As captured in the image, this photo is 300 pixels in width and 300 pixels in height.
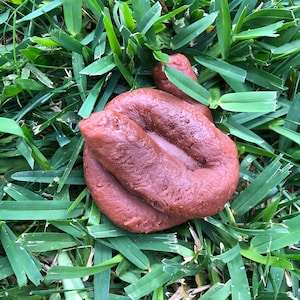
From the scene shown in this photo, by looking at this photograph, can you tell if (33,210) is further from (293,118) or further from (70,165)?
(293,118)

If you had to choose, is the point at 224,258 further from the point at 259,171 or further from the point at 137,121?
the point at 137,121

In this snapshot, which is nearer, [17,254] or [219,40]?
[17,254]

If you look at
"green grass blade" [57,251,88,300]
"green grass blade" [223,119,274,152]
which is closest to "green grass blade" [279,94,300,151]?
"green grass blade" [223,119,274,152]

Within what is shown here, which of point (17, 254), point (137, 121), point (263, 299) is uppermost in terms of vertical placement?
point (137, 121)

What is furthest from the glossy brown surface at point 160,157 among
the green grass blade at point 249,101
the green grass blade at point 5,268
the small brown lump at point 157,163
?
the green grass blade at point 5,268

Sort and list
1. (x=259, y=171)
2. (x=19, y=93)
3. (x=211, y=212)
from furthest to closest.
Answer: (x=259, y=171), (x=19, y=93), (x=211, y=212)

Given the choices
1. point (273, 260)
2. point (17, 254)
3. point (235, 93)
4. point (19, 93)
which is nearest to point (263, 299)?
point (273, 260)
